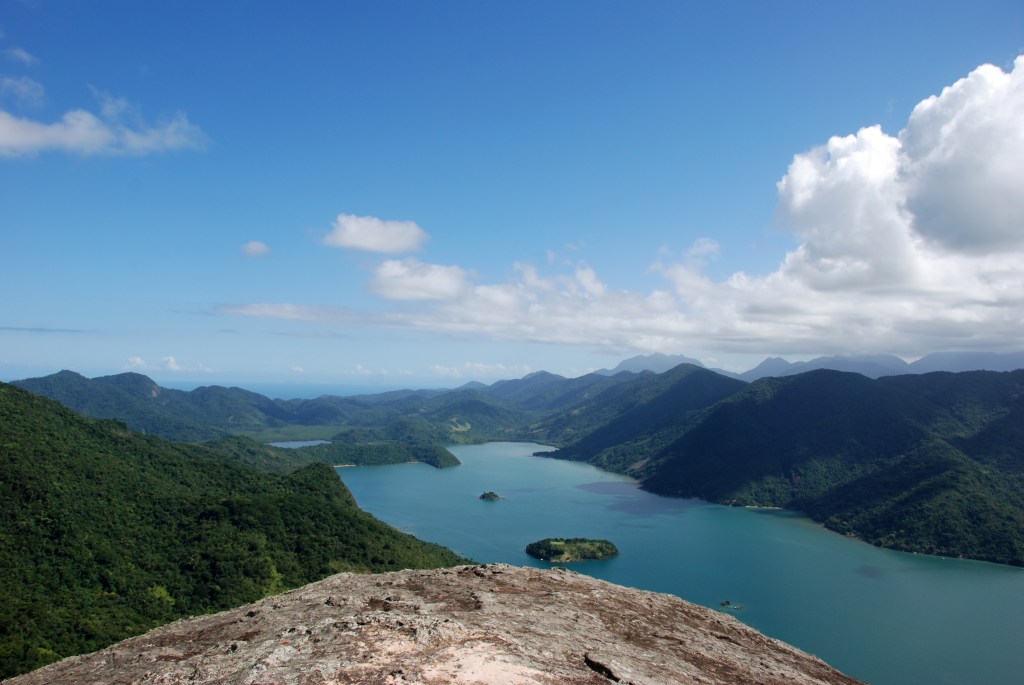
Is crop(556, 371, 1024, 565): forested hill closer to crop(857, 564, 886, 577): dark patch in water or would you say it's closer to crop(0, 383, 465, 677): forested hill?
crop(857, 564, 886, 577): dark patch in water

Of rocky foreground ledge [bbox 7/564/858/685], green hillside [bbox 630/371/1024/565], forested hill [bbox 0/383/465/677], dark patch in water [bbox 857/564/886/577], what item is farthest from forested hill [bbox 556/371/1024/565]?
rocky foreground ledge [bbox 7/564/858/685]

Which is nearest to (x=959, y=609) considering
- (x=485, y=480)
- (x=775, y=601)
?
(x=775, y=601)

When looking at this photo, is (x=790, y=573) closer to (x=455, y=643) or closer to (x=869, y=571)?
(x=869, y=571)

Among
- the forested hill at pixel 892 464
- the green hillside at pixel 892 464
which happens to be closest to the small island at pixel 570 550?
the green hillside at pixel 892 464

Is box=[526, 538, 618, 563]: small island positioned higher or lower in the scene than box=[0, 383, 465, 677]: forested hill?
lower

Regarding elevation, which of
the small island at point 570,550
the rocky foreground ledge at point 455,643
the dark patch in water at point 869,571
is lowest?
the dark patch in water at point 869,571

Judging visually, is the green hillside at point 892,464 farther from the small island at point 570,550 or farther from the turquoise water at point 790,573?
the small island at point 570,550

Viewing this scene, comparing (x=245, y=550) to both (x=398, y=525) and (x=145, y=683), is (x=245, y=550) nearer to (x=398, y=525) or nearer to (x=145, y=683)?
(x=145, y=683)
